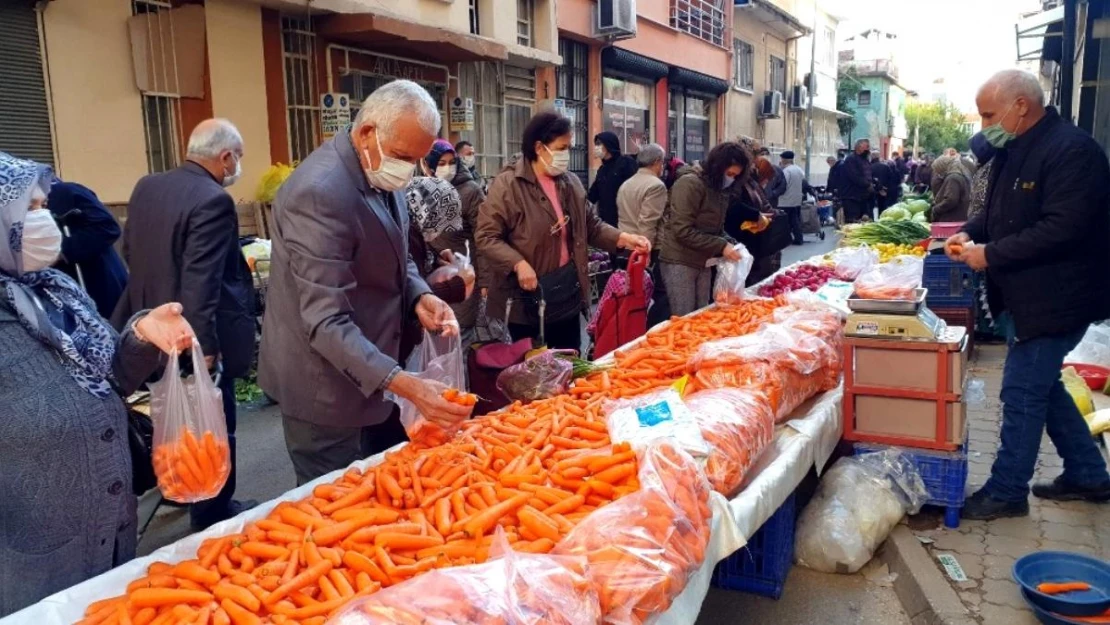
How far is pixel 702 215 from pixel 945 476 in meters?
2.55

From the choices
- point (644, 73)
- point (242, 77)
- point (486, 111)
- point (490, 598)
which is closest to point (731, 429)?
point (490, 598)

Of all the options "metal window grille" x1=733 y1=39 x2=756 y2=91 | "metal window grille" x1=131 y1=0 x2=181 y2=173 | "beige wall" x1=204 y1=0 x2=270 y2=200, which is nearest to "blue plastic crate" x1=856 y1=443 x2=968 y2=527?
"metal window grille" x1=131 y1=0 x2=181 y2=173

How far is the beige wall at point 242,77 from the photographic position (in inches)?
319

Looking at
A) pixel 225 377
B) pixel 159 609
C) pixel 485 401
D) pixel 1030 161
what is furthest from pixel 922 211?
pixel 159 609

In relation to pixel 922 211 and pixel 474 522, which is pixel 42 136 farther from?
pixel 922 211

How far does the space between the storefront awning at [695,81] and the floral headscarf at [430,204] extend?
15496 mm

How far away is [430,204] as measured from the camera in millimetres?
4398

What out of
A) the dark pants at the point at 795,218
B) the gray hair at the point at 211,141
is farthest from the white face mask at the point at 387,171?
the dark pants at the point at 795,218

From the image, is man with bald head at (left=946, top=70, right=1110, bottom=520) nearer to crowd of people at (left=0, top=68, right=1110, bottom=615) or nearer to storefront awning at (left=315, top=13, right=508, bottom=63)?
crowd of people at (left=0, top=68, right=1110, bottom=615)

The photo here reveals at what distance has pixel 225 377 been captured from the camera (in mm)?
4078

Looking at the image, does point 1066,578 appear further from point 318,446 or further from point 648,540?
point 318,446

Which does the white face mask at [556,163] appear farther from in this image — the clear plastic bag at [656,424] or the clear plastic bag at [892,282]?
the clear plastic bag at [656,424]

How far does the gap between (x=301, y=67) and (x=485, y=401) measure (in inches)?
270

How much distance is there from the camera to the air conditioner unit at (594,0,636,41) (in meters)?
14.7
